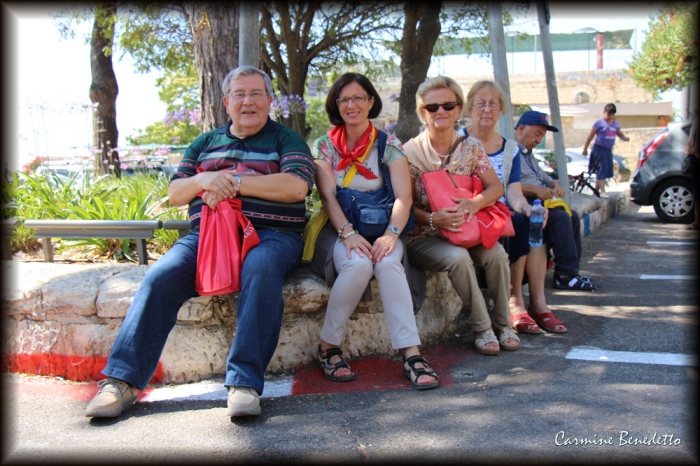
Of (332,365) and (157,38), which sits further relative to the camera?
(157,38)

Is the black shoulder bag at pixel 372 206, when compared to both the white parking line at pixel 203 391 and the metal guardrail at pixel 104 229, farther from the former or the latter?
the metal guardrail at pixel 104 229

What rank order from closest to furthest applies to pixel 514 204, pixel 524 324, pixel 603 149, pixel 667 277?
pixel 524 324 < pixel 514 204 < pixel 667 277 < pixel 603 149

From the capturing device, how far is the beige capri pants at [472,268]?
3811 millimetres

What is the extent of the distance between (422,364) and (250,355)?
96cm

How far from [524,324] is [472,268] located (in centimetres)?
77

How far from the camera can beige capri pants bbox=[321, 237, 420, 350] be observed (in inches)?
137

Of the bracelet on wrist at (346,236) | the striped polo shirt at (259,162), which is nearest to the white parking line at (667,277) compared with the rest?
the bracelet on wrist at (346,236)

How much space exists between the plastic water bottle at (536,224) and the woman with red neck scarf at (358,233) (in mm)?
1045

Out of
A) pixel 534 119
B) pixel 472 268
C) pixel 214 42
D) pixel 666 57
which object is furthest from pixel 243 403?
pixel 666 57

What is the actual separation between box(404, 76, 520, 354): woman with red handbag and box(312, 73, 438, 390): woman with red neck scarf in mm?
273

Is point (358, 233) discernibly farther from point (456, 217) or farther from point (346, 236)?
point (456, 217)

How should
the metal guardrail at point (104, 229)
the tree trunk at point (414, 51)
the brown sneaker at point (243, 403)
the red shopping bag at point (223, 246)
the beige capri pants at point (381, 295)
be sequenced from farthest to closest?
the tree trunk at point (414, 51), the metal guardrail at point (104, 229), the beige capri pants at point (381, 295), the red shopping bag at point (223, 246), the brown sneaker at point (243, 403)

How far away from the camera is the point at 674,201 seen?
31.4 feet

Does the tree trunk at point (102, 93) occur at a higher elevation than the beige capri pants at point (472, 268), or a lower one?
higher
